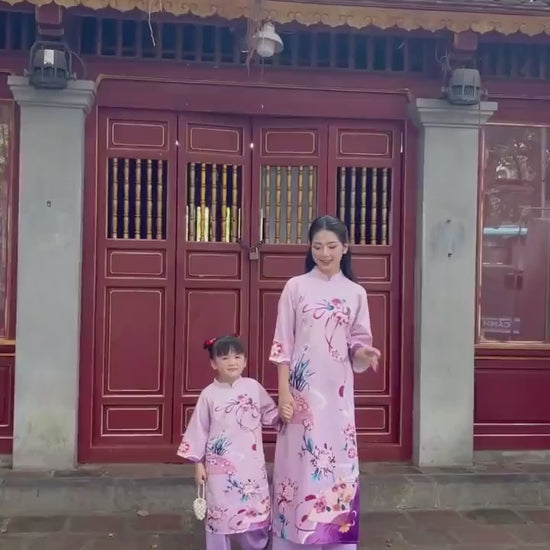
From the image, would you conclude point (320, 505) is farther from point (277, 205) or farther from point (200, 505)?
point (277, 205)

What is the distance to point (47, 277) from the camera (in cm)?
575

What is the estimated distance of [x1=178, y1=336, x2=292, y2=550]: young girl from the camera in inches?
169

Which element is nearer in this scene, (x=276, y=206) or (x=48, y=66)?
(x=48, y=66)

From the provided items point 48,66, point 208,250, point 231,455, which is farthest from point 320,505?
point 48,66

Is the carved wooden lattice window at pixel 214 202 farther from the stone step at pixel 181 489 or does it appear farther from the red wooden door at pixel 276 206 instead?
the stone step at pixel 181 489

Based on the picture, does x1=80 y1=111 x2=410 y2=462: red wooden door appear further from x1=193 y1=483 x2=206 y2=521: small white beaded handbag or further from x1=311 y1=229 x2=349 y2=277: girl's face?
x1=311 y1=229 x2=349 y2=277: girl's face

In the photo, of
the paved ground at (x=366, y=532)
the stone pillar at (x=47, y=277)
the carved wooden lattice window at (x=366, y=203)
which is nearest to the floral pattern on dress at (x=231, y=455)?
the paved ground at (x=366, y=532)

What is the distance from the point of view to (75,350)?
19.0ft

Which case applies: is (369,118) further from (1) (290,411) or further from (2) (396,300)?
(1) (290,411)

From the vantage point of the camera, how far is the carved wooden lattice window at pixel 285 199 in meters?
6.34

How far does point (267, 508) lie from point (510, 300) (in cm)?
317

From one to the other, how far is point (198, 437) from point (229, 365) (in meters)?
0.43

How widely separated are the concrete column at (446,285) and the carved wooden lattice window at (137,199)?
6.71 ft

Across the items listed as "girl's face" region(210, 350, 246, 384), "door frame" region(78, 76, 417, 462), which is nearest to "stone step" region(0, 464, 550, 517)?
"door frame" region(78, 76, 417, 462)
